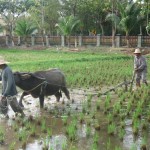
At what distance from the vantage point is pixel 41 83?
9.16 m

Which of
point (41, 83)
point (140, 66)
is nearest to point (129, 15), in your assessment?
point (140, 66)

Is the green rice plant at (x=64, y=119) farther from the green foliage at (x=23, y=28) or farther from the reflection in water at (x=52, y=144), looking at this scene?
the green foliage at (x=23, y=28)

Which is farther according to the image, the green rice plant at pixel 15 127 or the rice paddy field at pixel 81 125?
the green rice plant at pixel 15 127

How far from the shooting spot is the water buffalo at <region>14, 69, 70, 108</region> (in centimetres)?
883

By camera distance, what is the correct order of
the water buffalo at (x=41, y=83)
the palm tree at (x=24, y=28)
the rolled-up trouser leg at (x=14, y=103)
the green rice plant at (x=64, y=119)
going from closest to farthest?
the green rice plant at (x=64, y=119), the rolled-up trouser leg at (x=14, y=103), the water buffalo at (x=41, y=83), the palm tree at (x=24, y=28)

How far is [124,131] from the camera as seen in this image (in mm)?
6754

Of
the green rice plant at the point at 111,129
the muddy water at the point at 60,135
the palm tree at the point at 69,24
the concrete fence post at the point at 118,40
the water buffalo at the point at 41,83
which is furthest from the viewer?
the palm tree at the point at 69,24

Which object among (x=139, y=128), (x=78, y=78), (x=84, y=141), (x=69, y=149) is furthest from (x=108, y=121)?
(x=78, y=78)

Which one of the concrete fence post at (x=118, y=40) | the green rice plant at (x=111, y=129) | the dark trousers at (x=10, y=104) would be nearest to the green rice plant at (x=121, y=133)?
the green rice plant at (x=111, y=129)

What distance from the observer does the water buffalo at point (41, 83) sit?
29.0 ft

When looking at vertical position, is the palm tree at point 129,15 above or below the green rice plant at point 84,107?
above

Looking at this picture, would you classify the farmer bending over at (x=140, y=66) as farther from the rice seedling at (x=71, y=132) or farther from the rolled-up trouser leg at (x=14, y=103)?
the rice seedling at (x=71, y=132)

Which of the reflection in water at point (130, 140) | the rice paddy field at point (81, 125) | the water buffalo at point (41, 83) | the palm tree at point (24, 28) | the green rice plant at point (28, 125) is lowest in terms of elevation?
the reflection in water at point (130, 140)

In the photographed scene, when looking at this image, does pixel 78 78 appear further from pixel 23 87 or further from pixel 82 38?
A: pixel 82 38
